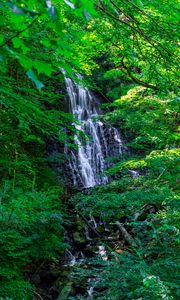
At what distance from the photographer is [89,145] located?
47.9 ft

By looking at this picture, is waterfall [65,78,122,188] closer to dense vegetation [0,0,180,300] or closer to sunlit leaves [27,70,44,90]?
dense vegetation [0,0,180,300]

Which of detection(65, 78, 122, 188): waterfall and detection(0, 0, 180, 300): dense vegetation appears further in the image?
detection(65, 78, 122, 188): waterfall

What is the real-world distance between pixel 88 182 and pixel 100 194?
7067mm

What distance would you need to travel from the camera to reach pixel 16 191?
555 cm

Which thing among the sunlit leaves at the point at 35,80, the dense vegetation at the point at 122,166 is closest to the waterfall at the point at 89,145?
the dense vegetation at the point at 122,166

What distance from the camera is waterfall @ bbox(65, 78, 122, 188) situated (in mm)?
13414

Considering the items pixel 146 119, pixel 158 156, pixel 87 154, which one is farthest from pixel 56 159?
pixel 158 156

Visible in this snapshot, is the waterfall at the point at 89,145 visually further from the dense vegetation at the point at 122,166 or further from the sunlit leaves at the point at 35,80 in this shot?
the sunlit leaves at the point at 35,80

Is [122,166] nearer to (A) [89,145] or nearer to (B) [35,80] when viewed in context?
(B) [35,80]

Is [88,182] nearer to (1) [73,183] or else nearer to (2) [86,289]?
(1) [73,183]

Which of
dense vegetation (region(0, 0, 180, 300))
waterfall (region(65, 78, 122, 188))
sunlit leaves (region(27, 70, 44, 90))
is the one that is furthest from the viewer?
waterfall (region(65, 78, 122, 188))

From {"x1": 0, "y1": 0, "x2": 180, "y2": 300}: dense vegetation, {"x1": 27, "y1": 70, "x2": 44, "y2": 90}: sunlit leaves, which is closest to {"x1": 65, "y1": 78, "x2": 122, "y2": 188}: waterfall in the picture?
{"x1": 0, "y1": 0, "x2": 180, "y2": 300}: dense vegetation

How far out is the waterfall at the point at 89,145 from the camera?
44.0 feet

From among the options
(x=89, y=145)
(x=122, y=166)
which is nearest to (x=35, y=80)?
(x=122, y=166)
